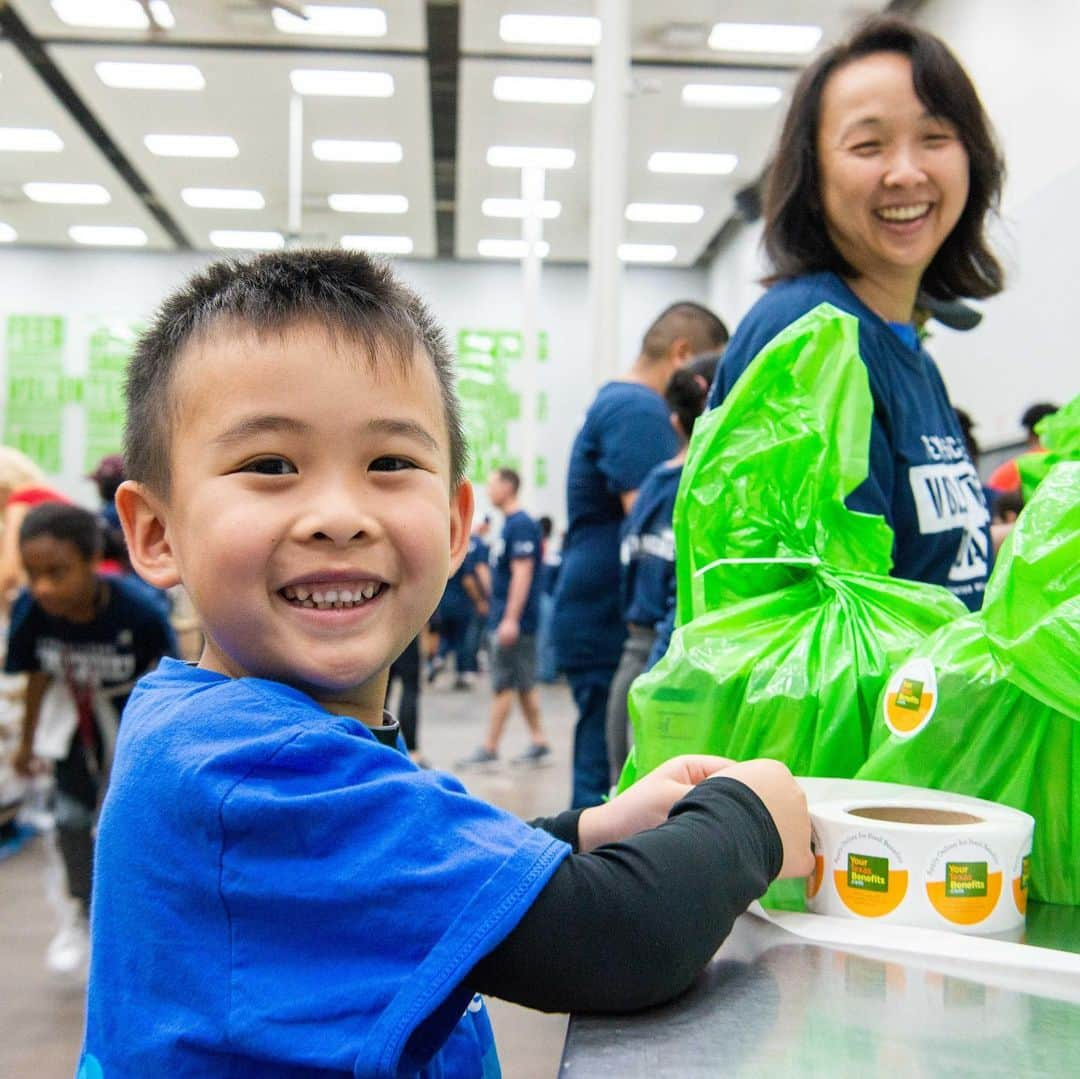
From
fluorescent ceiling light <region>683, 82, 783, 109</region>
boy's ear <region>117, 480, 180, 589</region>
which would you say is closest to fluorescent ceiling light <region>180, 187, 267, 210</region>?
fluorescent ceiling light <region>683, 82, 783, 109</region>

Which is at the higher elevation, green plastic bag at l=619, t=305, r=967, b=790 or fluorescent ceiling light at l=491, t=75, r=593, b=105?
fluorescent ceiling light at l=491, t=75, r=593, b=105

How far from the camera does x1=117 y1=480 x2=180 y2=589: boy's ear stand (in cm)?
81

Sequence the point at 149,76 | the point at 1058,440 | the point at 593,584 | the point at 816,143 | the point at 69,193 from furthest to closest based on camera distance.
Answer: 1. the point at 69,193
2. the point at 149,76
3. the point at 593,584
4. the point at 816,143
5. the point at 1058,440

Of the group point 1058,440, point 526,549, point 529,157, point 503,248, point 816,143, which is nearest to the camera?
point 1058,440

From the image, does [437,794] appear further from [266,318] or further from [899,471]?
[899,471]

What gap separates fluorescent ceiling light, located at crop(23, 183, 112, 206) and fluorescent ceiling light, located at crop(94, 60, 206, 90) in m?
2.44

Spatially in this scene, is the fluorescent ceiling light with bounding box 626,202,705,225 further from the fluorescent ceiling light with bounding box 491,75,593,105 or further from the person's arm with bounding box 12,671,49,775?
the person's arm with bounding box 12,671,49,775

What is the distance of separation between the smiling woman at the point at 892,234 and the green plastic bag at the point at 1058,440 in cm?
11

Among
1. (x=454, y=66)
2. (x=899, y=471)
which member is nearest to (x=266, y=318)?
(x=899, y=471)

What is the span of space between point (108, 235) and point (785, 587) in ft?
39.3

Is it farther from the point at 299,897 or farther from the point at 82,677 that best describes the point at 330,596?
the point at 82,677

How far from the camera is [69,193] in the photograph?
10.6m

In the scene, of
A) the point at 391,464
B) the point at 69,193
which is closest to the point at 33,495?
the point at 391,464

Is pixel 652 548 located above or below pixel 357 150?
below
